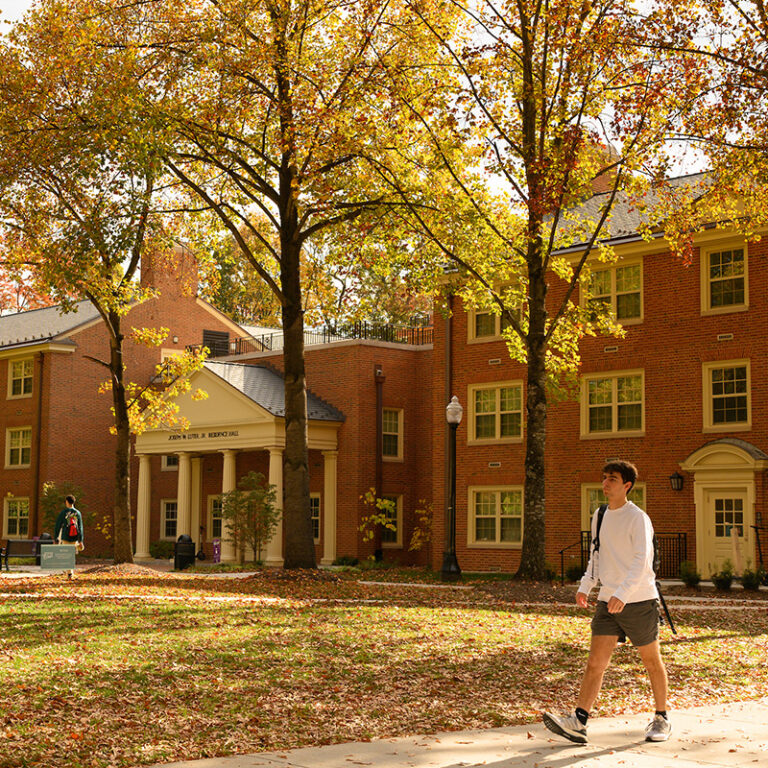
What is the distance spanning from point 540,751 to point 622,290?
24.5 metres

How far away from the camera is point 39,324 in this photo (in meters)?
47.6

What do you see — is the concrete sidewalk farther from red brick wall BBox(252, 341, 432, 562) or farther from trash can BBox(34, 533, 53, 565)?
trash can BBox(34, 533, 53, 565)

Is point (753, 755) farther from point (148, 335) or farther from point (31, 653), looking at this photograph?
point (148, 335)

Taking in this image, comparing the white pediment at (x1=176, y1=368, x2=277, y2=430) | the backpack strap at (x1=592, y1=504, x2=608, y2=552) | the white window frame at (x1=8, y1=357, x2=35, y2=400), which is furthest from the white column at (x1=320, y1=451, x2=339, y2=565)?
the backpack strap at (x1=592, y1=504, x2=608, y2=552)

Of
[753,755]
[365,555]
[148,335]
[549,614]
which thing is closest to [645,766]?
[753,755]

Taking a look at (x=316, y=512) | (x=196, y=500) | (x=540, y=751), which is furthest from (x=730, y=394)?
(x=540, y=751)

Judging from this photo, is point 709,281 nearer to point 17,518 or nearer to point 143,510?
point 143,510

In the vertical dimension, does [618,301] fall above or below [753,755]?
above

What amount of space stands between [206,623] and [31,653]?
3.28m

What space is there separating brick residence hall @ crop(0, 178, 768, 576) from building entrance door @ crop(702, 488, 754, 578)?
0.05 metres

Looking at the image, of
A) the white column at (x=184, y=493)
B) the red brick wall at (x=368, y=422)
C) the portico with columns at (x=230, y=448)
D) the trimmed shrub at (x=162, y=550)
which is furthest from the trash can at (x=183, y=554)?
the trimmed shrub at (x=162, y=550)

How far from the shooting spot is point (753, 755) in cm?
723

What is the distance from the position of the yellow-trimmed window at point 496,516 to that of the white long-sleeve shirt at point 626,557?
2482 centimetres

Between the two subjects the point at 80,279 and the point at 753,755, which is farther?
the point at 80,279
